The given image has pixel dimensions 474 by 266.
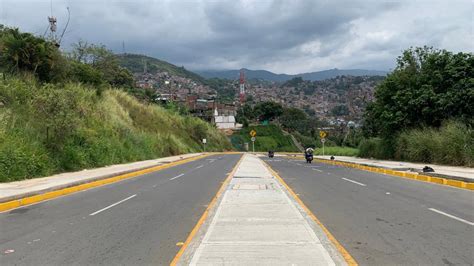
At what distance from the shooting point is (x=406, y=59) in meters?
35.1

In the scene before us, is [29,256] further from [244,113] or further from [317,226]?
[244,113]

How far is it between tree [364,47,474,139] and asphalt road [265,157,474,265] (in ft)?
45.5

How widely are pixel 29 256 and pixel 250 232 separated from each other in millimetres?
3734

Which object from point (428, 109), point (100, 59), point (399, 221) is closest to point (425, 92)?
point (428, 109)

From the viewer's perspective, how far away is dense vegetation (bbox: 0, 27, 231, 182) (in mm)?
19906

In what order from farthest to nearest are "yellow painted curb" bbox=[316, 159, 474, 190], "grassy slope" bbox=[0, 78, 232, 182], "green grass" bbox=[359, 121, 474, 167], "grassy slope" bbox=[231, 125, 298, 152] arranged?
"grassy slope" bbox=[231, 125, 298, 152], "green grass" bbox=[359, 121, 474, 167], "grassy slope" bbox=[0, 78, 232, 182], "yellow painted curb" bbox=[316, 159, 474, 190]

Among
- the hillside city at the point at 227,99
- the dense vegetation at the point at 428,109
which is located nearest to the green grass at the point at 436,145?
the dense vegetation at the point at 428,109

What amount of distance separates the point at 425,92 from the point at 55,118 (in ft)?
78.0

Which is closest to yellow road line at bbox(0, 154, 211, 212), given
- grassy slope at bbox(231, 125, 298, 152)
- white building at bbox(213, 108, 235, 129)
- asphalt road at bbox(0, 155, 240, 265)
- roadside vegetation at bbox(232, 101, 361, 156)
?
asphalt road at bbox(0, 155, 240, 265)

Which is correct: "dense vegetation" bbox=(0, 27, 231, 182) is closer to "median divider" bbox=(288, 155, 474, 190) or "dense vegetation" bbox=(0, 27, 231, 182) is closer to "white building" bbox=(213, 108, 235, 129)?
"median divider" bbox=(288, 155, 474, 190)

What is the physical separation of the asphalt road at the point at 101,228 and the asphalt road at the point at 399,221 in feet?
10.4

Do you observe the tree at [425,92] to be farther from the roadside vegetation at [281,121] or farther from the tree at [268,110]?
the tree at [268,110]

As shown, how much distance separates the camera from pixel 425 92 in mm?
29922

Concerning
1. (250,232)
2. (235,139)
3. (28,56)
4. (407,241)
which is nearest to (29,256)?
(250,232)
